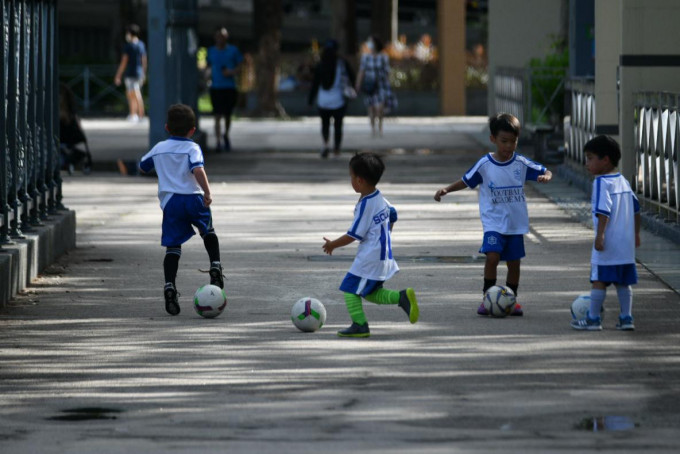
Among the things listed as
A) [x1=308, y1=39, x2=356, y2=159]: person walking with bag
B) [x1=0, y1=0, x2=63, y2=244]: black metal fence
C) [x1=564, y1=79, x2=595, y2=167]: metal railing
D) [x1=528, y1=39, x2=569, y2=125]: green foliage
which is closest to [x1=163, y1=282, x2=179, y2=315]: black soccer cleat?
[x1=0, y1=0, x2=63, y2=244]: black metal fence

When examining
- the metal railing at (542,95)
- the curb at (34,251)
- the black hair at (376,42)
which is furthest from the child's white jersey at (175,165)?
the black hair at (376,42)

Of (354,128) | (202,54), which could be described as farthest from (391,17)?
(354,128)

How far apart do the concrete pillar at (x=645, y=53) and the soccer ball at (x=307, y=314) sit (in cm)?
759

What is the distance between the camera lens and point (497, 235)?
31.4 ft

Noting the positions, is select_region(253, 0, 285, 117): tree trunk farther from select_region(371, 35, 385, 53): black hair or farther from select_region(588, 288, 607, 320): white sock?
select_region(588, 288, 607, 320): white sock

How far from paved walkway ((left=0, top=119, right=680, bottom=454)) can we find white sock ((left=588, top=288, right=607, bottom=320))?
0.45 feet

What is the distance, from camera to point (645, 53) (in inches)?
615

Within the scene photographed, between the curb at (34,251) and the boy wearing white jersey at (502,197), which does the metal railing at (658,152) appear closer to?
the boy wearing white jersey at (502,197)

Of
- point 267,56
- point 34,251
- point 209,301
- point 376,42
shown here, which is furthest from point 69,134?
point 267,56

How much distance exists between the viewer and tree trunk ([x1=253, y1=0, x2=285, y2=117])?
3653 cm

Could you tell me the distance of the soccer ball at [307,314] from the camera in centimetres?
877

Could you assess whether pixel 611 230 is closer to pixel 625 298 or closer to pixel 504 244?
pixel 625 298

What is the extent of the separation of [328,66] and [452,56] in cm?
1419

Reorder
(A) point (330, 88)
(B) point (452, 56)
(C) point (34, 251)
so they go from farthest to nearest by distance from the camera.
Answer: (B) point (452, 56), (A) point (330, 88), (C) point (34, 251)
